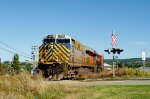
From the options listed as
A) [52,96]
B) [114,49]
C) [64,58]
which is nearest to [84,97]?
[52,96]

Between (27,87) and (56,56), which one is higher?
(56,56)

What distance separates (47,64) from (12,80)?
54.2ft

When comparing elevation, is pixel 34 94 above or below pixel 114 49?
below

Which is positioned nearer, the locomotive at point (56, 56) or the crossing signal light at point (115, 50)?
the locomotive at point (56, 56)

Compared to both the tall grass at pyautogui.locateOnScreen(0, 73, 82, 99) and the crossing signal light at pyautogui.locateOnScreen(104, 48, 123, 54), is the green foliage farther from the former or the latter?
the crossing signal light at pyautogui.locateOnScreen(104, 48, 123, 54)

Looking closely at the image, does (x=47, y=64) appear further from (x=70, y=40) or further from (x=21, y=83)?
(x=21, y=83)

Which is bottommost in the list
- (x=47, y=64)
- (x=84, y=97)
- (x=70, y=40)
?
(x=84, y=97)

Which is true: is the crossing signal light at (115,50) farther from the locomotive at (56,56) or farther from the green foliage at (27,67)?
the green foliage at (27,67)

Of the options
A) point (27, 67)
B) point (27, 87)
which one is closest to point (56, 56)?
point (27, 87)

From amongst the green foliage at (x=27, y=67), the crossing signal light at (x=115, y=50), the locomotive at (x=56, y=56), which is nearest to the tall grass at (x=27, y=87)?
the green foliage at (x=27, y=67)

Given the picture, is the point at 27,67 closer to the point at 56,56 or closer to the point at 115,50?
the point at 115,50

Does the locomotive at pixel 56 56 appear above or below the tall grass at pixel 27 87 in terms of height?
above

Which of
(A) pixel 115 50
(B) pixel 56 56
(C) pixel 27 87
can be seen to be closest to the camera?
(C) pixel 27 87

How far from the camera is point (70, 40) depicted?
35.2m
